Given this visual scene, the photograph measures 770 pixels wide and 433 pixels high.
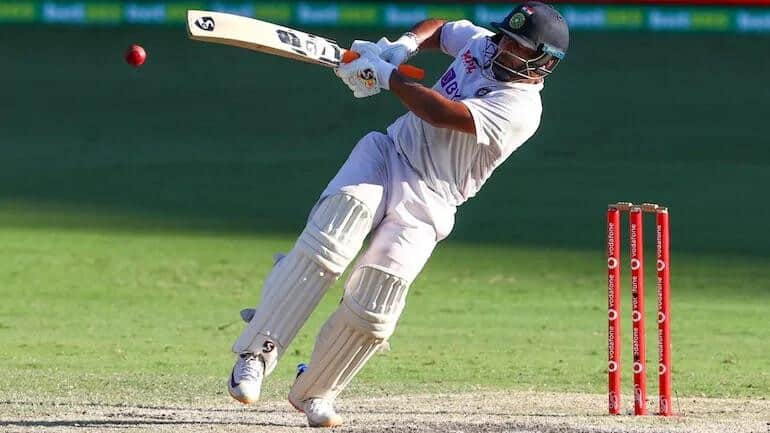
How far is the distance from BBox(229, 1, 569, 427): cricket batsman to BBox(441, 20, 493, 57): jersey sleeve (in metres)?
0.35

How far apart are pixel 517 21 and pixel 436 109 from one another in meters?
0.54

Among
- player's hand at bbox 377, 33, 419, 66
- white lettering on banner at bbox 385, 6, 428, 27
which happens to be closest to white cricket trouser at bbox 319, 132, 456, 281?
player's hand at bbox 377, 33, 419, 66

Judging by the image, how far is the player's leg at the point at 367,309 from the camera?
6.16 metres

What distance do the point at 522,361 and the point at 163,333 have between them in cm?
238

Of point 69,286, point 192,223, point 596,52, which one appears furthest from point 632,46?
point 69,286

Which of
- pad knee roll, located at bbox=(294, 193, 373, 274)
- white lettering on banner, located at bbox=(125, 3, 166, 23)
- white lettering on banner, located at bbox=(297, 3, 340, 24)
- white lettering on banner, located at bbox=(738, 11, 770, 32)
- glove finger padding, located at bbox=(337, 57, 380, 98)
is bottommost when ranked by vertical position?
white lettering on banner, located at bbox=(125, 3, 166, 23)

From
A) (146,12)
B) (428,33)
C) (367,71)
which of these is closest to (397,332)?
(428,33)

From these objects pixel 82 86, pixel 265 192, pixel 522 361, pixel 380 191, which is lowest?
pixel 82 86

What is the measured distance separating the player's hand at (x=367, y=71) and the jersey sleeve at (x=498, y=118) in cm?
34

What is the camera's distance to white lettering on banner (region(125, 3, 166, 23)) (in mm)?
19344

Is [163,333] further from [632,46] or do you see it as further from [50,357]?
[632,46]

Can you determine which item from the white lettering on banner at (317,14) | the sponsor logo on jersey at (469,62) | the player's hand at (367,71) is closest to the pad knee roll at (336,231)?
the player's hand at (367,71)

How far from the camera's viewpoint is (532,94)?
639 centimetres

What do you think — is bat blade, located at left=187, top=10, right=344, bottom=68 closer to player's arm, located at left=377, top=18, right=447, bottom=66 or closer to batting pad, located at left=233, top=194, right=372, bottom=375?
player's arm, located at left=377, top=18, right=447, bottom=66
